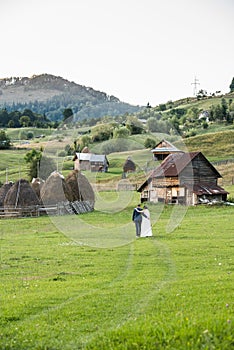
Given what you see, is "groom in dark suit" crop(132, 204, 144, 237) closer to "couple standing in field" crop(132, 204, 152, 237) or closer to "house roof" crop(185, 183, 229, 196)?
"couple standing in field" crop(132, 204, 152, 237)

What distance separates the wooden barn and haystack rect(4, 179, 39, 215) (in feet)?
41.4

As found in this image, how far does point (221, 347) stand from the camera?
334 inches

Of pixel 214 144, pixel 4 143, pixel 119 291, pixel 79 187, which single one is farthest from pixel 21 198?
pixel 4 143

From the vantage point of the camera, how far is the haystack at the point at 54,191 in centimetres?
4616

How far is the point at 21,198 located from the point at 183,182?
609 inches

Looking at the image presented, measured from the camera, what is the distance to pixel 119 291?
1328 centimetres

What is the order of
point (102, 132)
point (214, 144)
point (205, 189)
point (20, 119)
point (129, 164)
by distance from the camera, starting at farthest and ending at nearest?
point (20, 119)
point (214, 144)
point (205, 189)
point (129, 164)
point (102, 132)

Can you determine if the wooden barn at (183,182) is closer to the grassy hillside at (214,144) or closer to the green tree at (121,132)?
the green tree at (121,132)

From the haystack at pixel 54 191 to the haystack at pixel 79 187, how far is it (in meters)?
2.38

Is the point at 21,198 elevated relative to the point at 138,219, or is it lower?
lower

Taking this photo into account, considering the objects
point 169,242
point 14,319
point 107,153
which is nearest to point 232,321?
point 14,319

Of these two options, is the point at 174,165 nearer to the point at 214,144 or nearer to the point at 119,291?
the point at 119,291

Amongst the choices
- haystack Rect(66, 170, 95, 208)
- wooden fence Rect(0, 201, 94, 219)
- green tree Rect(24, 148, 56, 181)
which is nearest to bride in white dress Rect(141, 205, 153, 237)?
wooden fence Rect(0, 201, 94, 219)

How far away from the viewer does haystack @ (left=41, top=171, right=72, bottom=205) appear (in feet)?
151
